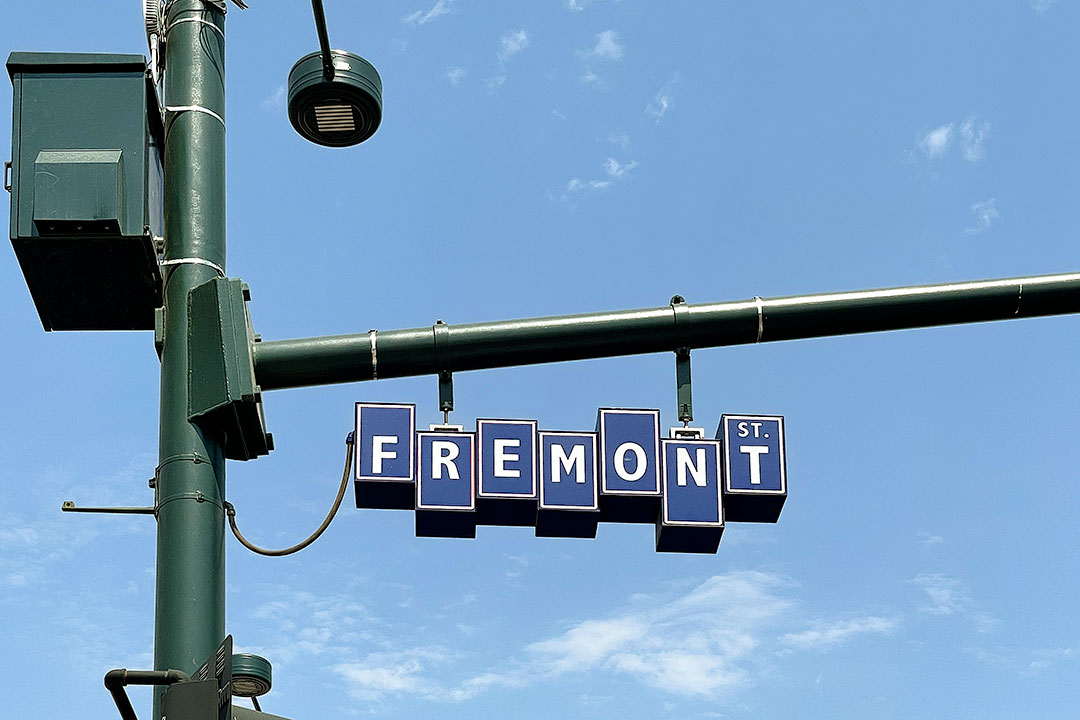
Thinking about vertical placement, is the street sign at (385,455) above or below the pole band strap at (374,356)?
below

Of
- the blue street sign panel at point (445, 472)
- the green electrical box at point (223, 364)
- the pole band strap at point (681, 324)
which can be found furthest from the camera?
the pole band strap at point (681, 324)

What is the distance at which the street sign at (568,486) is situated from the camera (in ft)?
30.6

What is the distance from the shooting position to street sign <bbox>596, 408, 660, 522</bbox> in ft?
30.9

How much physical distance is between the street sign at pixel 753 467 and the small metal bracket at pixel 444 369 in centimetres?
149

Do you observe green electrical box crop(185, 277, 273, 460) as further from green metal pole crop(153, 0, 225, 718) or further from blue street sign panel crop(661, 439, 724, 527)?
blue street sign panel crop(661, 439, 724, 527)

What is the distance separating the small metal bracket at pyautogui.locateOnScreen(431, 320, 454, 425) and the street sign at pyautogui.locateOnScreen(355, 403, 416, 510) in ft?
0.55

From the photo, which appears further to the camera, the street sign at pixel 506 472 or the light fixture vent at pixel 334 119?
the light fixture vent at pixel 334 119

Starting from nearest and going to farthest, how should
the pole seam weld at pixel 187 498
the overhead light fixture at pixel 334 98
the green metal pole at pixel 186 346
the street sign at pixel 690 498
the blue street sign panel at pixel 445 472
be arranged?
A: the green metal pole at pixel 186 346, the pole seam weld at pixel 187 498, the blue street sign panel at pixel 445 472, the street sign at pixel 690 498, the overhead light fixture at pixel 334 98

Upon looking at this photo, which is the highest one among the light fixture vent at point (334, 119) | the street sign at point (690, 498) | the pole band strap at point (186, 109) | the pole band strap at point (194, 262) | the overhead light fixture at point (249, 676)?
the pole band strap at point (186, 109)

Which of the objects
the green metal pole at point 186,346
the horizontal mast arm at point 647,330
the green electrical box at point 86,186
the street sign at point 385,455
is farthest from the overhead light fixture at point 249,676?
the green electrical box at point 86,186

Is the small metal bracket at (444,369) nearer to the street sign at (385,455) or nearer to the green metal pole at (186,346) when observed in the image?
the street sign at (385,455)

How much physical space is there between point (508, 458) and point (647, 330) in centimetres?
102

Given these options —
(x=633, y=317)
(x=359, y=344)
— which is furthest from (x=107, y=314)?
(x=633, y=317)

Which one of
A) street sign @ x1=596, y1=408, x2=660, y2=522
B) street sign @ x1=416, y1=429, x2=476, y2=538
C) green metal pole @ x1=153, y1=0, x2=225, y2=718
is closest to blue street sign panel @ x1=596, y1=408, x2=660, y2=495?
street sign @ x1=596, y1=408, x2=660, y2=522
